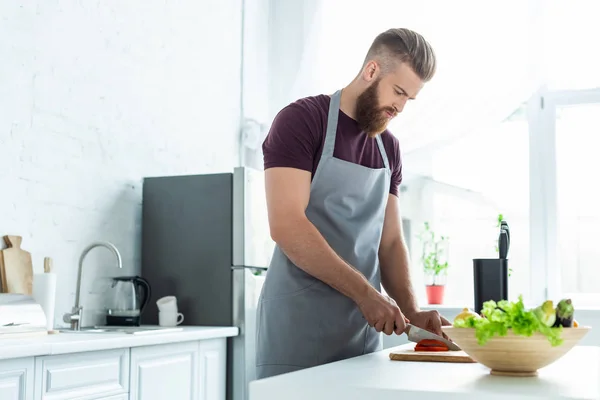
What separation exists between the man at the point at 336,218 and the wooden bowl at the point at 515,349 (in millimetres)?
595

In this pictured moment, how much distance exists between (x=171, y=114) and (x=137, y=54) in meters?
0.36

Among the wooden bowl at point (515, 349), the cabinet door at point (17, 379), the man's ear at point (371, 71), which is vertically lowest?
the cabinet door at point (17, 379)

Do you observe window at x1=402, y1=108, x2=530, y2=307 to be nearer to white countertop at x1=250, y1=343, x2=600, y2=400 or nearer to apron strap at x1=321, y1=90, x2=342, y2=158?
apron strap at x1=321, y1=90, x2=342, y2=158

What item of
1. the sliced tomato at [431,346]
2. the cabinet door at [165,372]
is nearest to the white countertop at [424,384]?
the sliced tomato at [431,346]

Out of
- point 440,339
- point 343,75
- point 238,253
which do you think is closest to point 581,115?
point 343,75

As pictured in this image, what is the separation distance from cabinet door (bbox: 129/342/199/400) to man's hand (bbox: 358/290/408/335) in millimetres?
1109

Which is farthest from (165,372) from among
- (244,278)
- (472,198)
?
(472,198)

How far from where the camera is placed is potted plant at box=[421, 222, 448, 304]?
4227 mm

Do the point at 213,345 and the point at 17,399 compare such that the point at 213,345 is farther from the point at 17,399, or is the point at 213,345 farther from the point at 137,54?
the point at 137,54

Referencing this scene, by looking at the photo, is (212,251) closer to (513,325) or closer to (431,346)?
(431,346)

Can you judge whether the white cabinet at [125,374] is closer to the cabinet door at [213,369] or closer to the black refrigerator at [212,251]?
the cabinet door at [213,369]

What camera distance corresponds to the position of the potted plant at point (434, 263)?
423cm

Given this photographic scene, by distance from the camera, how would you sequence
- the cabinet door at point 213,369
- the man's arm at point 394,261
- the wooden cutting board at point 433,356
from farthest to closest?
the cabinet door at point 213,369
the man's arm at point 394,261
the wooden cutting board at point 433,356

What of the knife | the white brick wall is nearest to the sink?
the white brick wall
